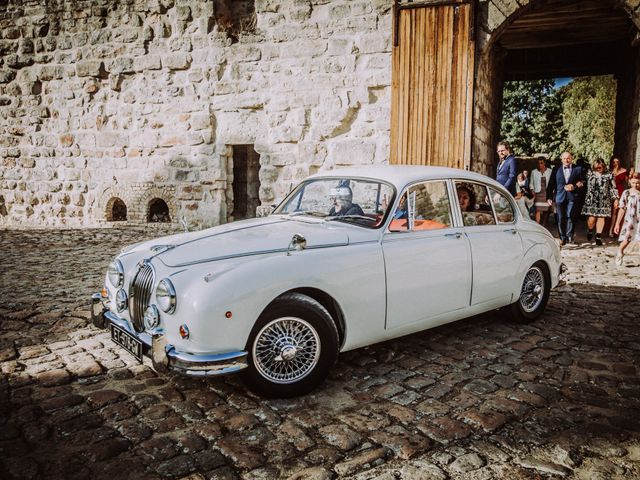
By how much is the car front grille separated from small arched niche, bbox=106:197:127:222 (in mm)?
8772

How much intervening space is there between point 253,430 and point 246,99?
8099 millimetres

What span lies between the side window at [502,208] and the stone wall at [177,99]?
4.58 metres

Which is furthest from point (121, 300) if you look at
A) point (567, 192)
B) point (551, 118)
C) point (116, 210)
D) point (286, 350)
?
point (551, 118)

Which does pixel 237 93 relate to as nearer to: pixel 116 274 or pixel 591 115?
pixel 116 274

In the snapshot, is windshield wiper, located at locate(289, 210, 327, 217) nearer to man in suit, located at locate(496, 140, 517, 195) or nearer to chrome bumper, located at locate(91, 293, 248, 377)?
chrome bumper, located at locate(91, 293, 248, 377)

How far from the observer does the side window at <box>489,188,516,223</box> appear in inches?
181

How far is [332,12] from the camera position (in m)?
9.08

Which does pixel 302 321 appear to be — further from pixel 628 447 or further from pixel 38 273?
pixel 38 273

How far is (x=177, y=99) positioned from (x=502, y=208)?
7880 millimetres

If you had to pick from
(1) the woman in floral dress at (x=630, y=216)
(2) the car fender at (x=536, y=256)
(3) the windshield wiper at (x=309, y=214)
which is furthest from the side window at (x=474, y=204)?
(1) the woman in floral dress at (x=630, y=216)

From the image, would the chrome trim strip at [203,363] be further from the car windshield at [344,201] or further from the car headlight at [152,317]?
the car windshield at [344,201]

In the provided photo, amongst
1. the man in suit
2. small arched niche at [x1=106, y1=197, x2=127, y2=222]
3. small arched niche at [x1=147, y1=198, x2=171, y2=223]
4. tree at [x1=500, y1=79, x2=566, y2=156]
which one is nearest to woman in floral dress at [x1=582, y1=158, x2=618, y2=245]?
the man in suit

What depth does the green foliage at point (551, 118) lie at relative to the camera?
23.8m

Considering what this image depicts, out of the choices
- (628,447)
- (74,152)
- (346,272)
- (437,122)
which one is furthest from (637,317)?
(74,152)
